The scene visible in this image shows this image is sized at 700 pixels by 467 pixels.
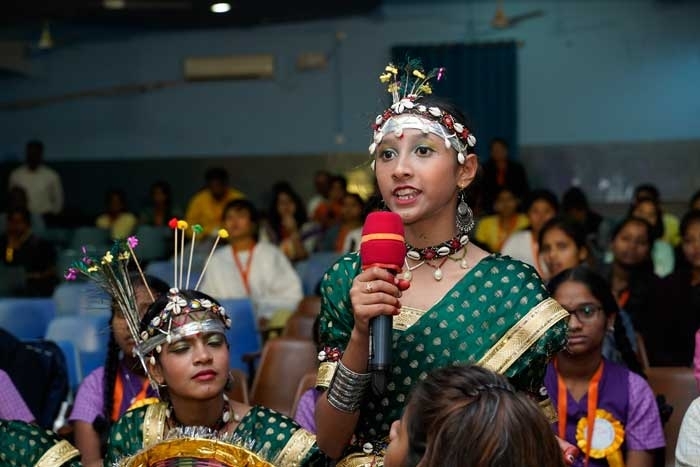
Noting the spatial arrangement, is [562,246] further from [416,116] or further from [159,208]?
[159,208]

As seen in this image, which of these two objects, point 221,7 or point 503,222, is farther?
point 221,7

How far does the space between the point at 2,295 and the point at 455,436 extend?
6.37m

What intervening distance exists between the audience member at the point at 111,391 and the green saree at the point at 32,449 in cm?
90

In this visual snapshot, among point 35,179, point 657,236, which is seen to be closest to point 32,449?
point 657,236

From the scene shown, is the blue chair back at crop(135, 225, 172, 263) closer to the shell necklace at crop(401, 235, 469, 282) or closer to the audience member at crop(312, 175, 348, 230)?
the audience member at crop(312, 175, 348, 230)

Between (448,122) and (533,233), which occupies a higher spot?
(448,122)

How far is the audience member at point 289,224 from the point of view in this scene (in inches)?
358

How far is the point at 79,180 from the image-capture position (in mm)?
11930

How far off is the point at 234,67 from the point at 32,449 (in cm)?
908

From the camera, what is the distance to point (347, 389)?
2.01 m

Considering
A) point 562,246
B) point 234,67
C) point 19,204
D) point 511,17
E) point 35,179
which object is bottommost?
point 562,246

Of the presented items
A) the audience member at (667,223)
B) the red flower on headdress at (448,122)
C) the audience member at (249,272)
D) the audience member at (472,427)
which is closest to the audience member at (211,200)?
the audience member at (249,272)

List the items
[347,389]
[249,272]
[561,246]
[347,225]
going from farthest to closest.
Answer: [347,225] < [249,272] < [561,246] < [347,389]

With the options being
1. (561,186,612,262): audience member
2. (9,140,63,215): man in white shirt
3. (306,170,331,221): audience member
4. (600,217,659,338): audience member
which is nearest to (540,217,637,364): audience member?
(600,217,659,338): audience member
